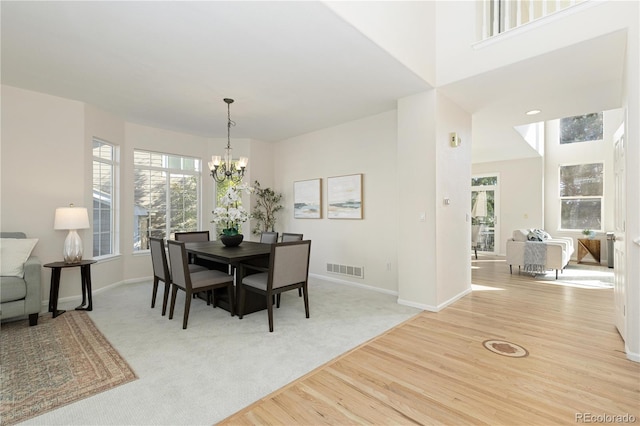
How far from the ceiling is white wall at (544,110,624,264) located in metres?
4.19

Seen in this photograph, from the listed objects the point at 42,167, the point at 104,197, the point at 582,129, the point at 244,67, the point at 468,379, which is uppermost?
the point at 582,129

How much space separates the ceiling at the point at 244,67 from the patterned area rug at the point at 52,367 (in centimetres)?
A: 272

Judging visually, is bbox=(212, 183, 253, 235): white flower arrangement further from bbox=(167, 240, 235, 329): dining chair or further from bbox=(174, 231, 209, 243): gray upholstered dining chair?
bbox=(174, 231, 209, 243): gray upholstered dining chair

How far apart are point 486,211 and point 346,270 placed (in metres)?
5.81

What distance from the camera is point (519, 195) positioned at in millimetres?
8312

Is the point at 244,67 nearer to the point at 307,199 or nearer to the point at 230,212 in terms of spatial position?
the point at 230,212

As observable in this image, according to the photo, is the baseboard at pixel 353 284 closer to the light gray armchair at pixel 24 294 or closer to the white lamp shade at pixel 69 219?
the white lamp shade at pixel 69 219

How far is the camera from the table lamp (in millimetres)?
3674

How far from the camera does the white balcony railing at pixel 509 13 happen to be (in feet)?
10.1

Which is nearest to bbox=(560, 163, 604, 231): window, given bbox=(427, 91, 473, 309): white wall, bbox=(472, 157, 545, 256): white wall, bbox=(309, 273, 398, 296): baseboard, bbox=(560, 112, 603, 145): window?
bbox=(472, 157, 545, 256): white wall

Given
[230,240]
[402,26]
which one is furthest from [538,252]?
[230,240]

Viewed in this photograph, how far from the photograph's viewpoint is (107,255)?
15.8ft

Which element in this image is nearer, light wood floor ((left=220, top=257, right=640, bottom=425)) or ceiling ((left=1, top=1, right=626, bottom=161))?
light wood floor ((left=220, top=257, right=640, bottom=425))

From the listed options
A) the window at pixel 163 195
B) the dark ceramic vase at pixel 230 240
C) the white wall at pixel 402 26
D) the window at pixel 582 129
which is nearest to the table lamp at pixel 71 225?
the window at pixel 163 195
